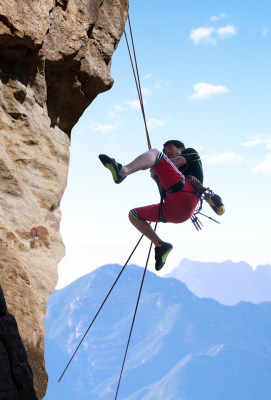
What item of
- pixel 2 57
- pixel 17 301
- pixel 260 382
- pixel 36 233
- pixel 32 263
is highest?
pixel 260 382

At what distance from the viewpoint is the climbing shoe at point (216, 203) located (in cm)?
619

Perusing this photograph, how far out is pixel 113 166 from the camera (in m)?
4.80

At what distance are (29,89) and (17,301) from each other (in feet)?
10.2

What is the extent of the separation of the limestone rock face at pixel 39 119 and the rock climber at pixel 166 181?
4.32ft

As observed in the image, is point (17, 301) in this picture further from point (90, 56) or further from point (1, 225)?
point (90, 56)

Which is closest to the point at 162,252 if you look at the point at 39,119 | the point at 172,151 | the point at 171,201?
the point at 171,201

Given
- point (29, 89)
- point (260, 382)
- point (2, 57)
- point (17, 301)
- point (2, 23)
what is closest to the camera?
point (17, 301)

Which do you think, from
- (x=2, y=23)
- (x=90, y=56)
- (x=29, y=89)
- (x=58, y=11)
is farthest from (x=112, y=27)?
(x=2, y=23)

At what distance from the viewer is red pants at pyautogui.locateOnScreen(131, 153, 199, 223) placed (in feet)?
18.1

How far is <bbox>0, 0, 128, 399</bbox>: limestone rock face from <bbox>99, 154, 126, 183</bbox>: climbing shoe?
4.08 feet

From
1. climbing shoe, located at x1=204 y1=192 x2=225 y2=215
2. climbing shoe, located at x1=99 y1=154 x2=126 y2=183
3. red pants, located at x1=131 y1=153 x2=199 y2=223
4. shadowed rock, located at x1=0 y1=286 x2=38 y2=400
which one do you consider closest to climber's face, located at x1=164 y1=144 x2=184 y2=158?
red pants, located at x1=131 y1=153 x2=199 y2=223

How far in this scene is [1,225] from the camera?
477 cm

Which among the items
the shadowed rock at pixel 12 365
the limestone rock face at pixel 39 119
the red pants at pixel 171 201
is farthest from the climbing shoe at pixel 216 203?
the shadowed rock at pixel 12 365

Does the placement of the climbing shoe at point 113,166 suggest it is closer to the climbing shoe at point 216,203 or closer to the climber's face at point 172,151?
the climber's face at point 172,151
